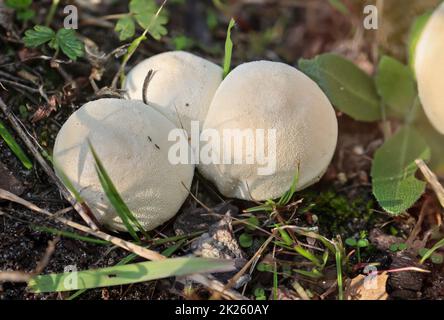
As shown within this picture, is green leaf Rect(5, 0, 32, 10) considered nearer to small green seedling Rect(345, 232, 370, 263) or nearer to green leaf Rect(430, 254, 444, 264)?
small green seedling Rect(345, 232, 370, 263)

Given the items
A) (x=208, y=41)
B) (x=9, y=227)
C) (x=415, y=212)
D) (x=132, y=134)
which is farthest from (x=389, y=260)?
(x=208, y=41)

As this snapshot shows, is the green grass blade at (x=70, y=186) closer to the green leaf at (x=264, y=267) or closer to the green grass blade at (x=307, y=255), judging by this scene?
the green leaf at (x=264, y=267)

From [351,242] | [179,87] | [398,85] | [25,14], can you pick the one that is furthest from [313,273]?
[25,14]

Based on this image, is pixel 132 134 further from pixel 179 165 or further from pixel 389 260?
pixel 389 260

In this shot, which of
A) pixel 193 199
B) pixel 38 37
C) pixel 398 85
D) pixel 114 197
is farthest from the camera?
pixel 398 85

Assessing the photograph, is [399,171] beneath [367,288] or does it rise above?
above

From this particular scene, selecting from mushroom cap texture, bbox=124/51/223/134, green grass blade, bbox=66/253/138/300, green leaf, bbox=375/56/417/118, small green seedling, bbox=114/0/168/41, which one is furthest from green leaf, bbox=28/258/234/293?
green leaf, bbox=375/56/417/118

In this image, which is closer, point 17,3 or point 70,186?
point 70,186

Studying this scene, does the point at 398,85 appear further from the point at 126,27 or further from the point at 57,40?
the point at 57,40

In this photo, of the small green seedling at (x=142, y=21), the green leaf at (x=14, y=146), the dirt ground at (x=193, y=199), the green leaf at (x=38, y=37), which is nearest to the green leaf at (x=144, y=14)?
the small green seedling at (x=142, y=21)
